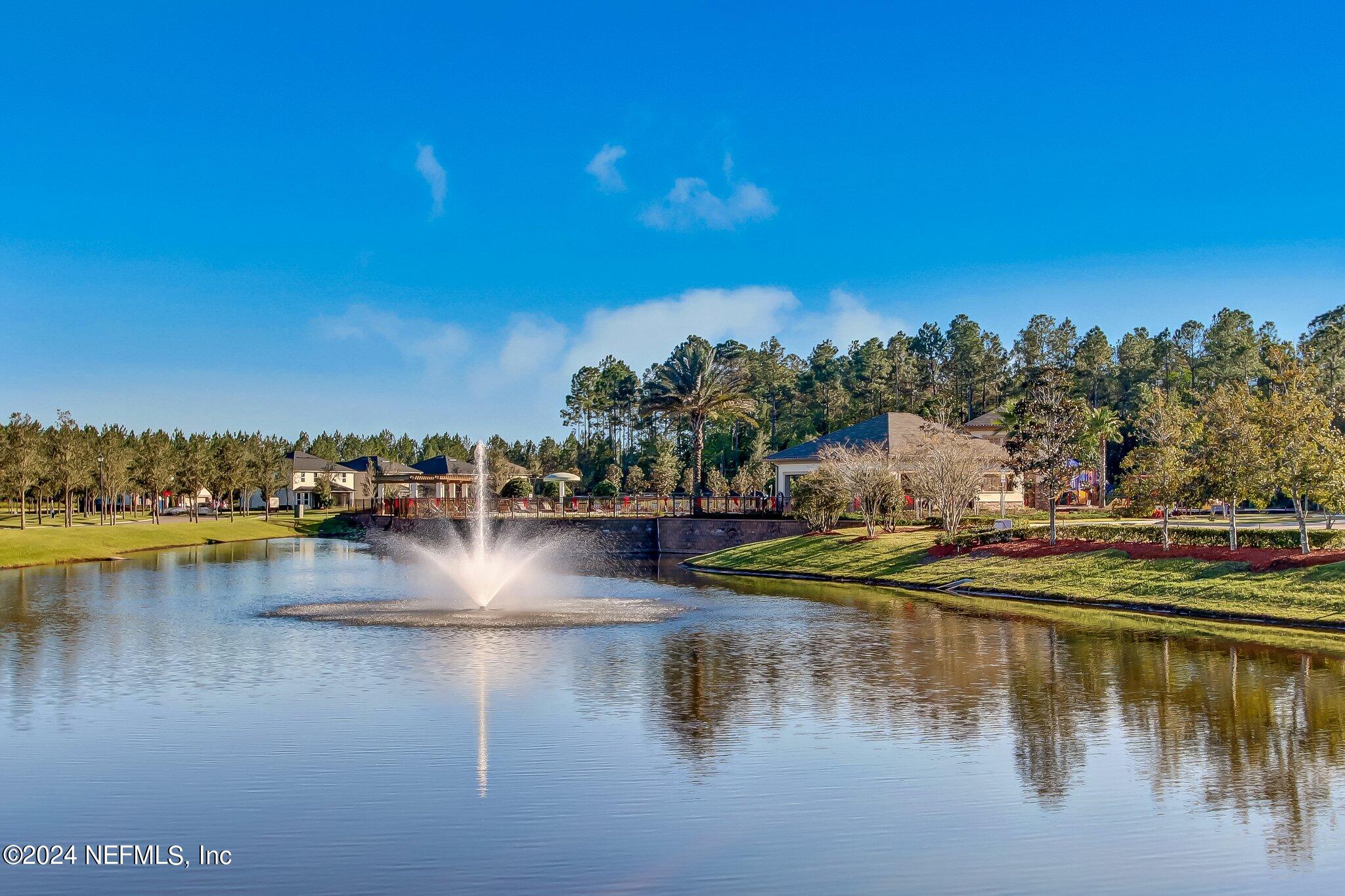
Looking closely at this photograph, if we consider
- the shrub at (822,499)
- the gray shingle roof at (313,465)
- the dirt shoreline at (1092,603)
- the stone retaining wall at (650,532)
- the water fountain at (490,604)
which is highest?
the gray shingle roof at (313,465)

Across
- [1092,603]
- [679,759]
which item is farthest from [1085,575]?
[679,759]

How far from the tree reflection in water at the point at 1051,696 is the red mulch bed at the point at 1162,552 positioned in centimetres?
607

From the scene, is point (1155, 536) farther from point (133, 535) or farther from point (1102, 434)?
point (133, 535)

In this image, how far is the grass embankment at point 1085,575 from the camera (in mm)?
30906

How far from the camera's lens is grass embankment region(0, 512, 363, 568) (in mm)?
58906

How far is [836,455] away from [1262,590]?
32679mm

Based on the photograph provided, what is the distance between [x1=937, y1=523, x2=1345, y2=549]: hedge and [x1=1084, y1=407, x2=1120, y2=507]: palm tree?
28.7m

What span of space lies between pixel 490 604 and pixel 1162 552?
2321 centimetres

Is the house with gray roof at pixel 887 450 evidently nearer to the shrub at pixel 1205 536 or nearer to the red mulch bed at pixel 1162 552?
the red mulch bed at pixel 1162 552

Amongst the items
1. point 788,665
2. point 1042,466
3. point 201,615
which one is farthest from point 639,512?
point 788,665

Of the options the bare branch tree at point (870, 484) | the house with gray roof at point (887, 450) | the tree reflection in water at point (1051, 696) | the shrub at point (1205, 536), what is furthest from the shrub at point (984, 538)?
the house with gray roof at point (887, 450)

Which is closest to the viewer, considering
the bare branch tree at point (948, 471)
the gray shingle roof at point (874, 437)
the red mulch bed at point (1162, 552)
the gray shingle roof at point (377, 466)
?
the red mulch bed at point (1162, 552)

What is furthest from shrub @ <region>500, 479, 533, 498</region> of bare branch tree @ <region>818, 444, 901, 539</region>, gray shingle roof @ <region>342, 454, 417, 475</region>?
bare branch tree @ <region>818, 444, 901, 539</region>

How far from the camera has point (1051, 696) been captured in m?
20.2
